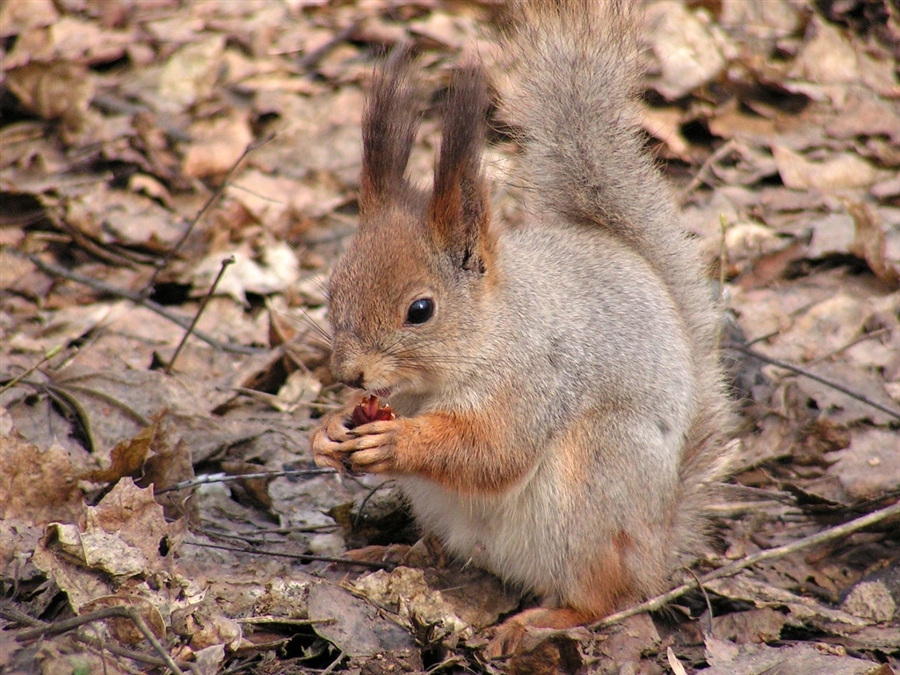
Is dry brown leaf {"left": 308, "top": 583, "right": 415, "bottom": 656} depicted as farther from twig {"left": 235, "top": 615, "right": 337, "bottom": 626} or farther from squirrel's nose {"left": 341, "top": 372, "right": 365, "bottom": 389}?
squirrel's nose {"left": 341, "top": 372, "right": 365, "bottom": 389}

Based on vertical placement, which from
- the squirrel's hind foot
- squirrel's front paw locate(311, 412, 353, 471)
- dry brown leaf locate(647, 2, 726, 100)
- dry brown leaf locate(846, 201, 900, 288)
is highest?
dry brown leaf locate(647, 2, 726, 100)

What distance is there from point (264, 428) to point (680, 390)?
1.64 m

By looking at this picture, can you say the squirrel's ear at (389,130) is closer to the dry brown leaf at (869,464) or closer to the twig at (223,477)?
the twig at (223,477)

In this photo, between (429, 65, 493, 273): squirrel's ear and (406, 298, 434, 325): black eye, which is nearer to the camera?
(429, 65, 493, 273): squirrel's ear

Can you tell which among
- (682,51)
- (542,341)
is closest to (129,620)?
(542,341)

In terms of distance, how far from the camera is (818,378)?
3787 millimetres

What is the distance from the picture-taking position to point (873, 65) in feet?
19.8

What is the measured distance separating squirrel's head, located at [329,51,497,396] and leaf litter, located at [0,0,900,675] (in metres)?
0.48

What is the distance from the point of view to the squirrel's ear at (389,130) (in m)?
2.87

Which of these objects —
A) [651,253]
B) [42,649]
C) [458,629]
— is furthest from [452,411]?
[42,649]

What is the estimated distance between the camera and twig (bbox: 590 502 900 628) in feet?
10.1

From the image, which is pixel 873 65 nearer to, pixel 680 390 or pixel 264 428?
pixel 680 390

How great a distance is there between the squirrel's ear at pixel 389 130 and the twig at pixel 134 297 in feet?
4.90

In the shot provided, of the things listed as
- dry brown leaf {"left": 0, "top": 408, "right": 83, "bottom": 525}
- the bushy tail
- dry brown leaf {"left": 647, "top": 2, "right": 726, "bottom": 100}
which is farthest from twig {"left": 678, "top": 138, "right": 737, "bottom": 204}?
dry brown leaf {"left": 0, "top": 408, "right": 83, "bottom": 525}
